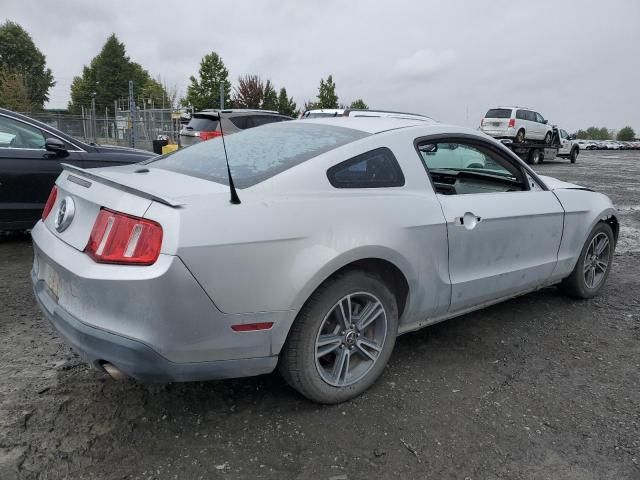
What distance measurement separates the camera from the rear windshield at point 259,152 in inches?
102

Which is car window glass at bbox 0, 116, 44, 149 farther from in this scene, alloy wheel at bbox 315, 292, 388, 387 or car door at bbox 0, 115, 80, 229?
alloy wheel at bbox 315, 292, 388, 387

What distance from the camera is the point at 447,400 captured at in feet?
9.18

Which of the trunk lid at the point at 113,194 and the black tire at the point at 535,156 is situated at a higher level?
the trunk lid at the point at 113,194

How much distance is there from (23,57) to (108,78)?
462 inches

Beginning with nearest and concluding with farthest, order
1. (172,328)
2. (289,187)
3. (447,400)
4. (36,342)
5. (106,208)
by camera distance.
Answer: (172,328) < (106,208) < (289,187) < (447,400) < (36,342)

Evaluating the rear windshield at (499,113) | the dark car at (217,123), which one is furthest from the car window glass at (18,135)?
the rear windshield at (499,113)

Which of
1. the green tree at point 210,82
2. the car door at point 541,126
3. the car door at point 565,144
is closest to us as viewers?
the car door at point 541,126

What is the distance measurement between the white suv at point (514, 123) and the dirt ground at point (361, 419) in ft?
66.8

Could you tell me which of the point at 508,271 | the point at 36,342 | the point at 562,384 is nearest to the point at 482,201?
the point at 508,271

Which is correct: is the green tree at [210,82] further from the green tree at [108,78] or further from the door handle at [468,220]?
the door handle at [468,220]

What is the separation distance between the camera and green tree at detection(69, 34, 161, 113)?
261 ft

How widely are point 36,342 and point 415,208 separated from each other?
2471 mm

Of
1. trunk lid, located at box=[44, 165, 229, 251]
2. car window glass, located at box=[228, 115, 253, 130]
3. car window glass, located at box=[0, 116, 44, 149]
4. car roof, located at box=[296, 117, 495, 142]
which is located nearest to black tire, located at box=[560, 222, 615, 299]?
car roof, located at box=[296, 117, 495, 142]

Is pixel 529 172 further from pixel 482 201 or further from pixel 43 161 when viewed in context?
pixel 43 161
